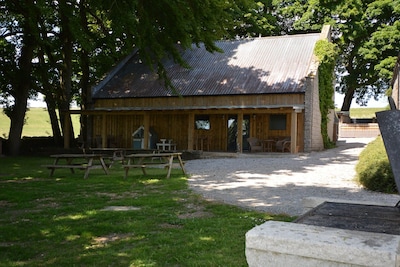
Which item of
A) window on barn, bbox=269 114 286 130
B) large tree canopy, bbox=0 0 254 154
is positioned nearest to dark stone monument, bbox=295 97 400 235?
large tree canopy, bbox=0 0 254 154

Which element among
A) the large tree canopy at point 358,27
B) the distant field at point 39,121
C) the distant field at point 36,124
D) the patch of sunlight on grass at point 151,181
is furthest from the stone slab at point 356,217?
the distant field at point 39,121

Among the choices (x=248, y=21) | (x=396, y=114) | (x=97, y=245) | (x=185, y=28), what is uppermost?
(x=248, y=21)

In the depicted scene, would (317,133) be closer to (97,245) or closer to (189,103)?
(189,103)

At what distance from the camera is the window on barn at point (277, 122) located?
2233 cm

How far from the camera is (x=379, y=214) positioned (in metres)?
2.80

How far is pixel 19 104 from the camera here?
2217 centimetres

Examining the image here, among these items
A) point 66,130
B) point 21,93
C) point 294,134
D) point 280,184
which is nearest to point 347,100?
point 294,134

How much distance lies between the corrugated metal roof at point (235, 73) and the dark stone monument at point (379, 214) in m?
17.6

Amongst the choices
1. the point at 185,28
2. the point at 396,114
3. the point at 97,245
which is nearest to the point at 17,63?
the point at 185,28

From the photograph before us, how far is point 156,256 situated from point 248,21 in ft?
103

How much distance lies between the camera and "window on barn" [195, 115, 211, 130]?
2423 centimetres

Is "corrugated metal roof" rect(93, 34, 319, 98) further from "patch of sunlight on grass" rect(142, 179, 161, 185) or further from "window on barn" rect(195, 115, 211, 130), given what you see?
"patch of sunlight on grass" rect(142, 179, 161, 185)

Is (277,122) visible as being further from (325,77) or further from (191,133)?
(191,133)

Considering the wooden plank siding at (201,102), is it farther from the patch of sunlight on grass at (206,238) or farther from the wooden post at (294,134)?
the patch of sunlight on grass at (206,238)
